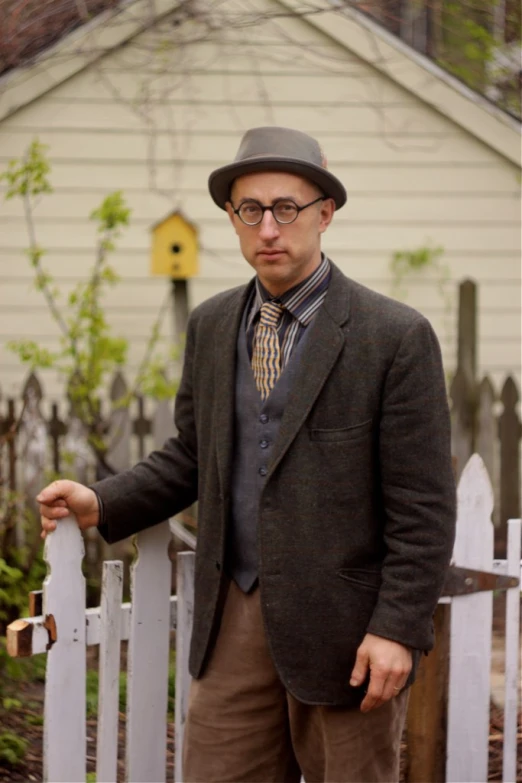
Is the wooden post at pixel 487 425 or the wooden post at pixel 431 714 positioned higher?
the wooden post at pixel 487 425

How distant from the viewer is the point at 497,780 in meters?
3.53

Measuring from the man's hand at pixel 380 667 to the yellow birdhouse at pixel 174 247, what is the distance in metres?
4.87

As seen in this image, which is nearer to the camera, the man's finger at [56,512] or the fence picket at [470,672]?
the man's finger at [56,512]

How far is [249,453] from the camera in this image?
8.13ft

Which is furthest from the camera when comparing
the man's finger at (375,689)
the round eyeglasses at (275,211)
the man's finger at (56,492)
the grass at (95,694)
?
the grass at (95,694)

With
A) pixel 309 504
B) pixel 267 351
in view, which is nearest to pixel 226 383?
pixel 267 351

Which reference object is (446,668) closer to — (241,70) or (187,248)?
(187,248)

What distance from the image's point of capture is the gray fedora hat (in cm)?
239

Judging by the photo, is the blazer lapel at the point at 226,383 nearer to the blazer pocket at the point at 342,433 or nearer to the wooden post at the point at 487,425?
the blazer pocket at the point at 342,433

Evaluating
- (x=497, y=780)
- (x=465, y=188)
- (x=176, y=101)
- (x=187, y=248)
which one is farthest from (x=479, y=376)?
(x=497, y=780)

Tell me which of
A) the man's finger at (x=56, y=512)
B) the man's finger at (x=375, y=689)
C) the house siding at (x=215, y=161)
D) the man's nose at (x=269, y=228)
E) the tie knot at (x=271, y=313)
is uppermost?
the house siding at (x=215, y=161)

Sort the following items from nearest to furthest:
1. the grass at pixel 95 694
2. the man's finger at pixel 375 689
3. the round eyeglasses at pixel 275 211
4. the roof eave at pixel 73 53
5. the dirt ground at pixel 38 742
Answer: the man's finger at pixel 375 689 → the round eyeglasses at pixel 275 211 → the dirt ground at pixel 38 742 → the grass at pixel 95 694 → the roof eave at pixel 73 53

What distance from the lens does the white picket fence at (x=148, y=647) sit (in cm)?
277

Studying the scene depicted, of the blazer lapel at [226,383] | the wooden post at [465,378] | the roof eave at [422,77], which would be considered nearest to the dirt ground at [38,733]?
the blazer lapel at [226,383]
